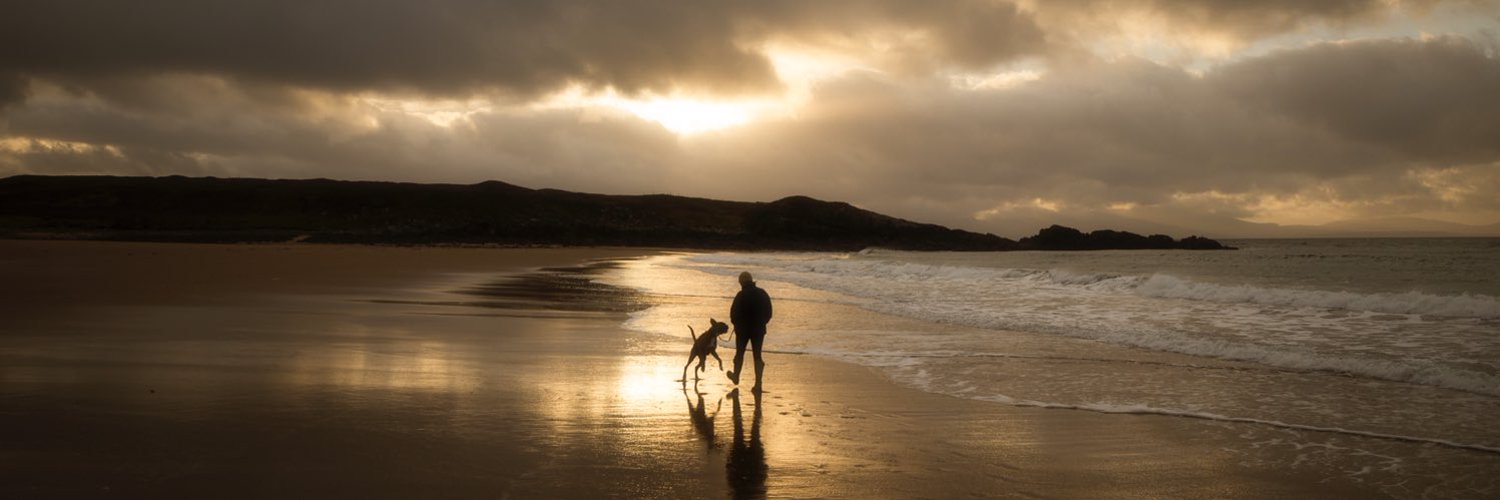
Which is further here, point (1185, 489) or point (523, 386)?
point (523, 386)

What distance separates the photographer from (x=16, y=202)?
91.6 metres

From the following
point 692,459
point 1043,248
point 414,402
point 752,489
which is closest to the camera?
point 752,489

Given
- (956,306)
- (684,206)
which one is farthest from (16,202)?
(956,306)

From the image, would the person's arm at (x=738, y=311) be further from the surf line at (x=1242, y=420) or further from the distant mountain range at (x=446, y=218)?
the distant mountain range at (x=446, y=218)

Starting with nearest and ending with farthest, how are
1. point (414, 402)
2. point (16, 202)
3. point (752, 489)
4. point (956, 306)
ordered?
point (752, 489)
point (414, 402)
point (956, 306)
point (16, 202)

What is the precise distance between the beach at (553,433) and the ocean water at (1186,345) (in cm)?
81

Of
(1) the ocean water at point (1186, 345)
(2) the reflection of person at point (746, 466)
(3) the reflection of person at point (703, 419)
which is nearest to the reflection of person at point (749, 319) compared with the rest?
(3) the reflection of person at point (703, 419)

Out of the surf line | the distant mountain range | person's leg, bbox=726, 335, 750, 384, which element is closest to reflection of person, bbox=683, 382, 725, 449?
person's leg, bbox=726, 335, 750, 384

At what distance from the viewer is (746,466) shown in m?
6.29

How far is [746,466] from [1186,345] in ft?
32.6

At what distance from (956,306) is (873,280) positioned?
12.9 metres

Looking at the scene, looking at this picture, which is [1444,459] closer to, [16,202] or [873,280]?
[873,280]

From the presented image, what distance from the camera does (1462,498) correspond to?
19.2 ft

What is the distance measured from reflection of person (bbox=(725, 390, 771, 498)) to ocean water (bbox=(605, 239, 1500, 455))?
313 cm
